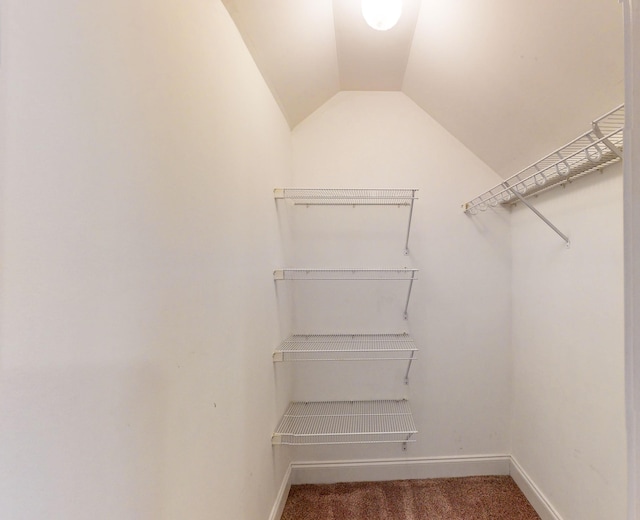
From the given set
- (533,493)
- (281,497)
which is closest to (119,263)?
(281,497)

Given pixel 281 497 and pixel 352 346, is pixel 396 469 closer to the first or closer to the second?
pixel 281 497

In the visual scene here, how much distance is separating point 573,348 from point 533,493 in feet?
2.92

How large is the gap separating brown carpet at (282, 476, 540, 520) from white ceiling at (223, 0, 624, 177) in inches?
71.7

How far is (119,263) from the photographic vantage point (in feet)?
1.76

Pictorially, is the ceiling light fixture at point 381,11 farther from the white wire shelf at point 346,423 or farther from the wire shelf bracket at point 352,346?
the white wire shelf at point 346,423

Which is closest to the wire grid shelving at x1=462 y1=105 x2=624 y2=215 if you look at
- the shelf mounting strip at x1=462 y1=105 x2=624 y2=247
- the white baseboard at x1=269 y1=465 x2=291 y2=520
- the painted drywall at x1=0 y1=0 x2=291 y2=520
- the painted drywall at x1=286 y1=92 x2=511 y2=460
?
the shelf mounting strip at x1=462 y1=105 x2=624 y2=247

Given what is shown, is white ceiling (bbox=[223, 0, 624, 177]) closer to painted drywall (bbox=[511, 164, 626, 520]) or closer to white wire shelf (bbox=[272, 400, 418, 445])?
painted drywall (bbox=[511, 164, 626, 520])

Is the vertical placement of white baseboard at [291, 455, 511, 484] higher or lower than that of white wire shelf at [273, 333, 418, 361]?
lower

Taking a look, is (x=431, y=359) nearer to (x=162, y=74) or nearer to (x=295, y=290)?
(x=295, y=290)

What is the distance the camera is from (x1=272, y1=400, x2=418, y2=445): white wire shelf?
1.55 m

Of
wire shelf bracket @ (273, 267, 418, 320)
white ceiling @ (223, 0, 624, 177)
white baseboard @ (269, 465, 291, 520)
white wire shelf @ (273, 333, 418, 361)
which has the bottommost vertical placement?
white baseboard @ (269, 465, 291, 520)

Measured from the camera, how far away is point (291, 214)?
1.83 metres

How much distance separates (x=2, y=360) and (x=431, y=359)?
191cm

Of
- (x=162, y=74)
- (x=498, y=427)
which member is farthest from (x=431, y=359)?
(x=162, y=74)
